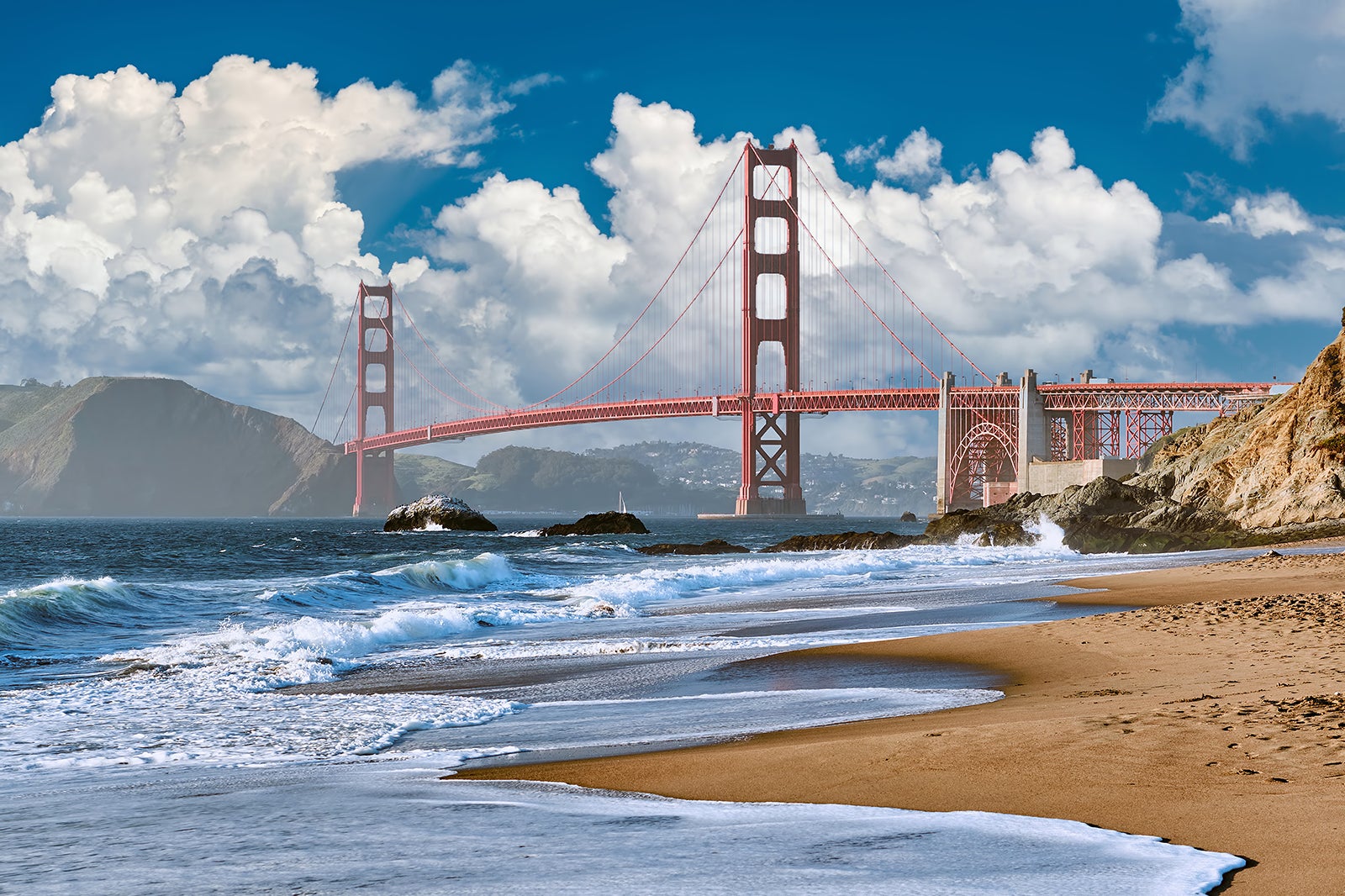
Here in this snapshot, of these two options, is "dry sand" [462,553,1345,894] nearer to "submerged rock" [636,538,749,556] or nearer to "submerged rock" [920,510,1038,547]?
"submerged rock" [920,510,1038,547]

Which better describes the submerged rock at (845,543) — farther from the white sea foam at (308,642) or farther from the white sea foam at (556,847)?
the white sea foam at (556,847)

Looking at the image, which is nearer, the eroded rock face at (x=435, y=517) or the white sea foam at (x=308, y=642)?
the white sea foam at (x=308, y=642)

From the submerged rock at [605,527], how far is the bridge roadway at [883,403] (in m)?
14.4

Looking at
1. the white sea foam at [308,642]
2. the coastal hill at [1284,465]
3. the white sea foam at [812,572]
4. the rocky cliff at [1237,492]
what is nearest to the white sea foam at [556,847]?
the white sea foam at [308,642]

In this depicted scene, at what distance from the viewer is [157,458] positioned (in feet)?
541

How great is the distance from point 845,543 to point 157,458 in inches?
5687

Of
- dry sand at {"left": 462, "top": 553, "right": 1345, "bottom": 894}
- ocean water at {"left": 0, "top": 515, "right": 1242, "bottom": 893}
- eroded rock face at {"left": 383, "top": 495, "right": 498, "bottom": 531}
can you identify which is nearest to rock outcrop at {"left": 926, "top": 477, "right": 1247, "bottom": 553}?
ocean water at {"left": 0, "top": 515, "right": 1242, "bottom": 893}

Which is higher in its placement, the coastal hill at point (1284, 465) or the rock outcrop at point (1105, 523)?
the coastal hill at point (1284, 465)

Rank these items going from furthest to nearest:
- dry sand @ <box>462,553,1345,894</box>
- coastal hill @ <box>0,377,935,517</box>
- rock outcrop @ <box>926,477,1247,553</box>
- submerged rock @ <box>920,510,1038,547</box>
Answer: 1. coastal hill @ <box>0,377,935,517</box>
2. submerged rock @ <box>920,510,1038,547</box>
3. rock outcrop @ <box>926,477,1247,553</box>
4. dry sand @ <box>462,553,1345,894</box>

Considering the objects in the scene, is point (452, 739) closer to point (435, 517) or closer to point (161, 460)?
point (435, 517)

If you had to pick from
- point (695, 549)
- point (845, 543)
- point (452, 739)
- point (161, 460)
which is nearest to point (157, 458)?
point (161, 460)

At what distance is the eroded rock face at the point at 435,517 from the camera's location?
6069 centimetres

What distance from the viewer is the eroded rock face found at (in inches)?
2389

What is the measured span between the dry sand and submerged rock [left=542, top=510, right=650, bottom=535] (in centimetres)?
5043
